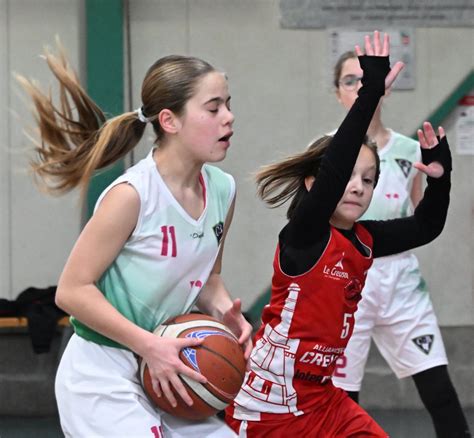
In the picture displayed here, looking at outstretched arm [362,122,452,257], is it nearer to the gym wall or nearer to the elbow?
the elbow

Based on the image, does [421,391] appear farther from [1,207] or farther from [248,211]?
[1,207]

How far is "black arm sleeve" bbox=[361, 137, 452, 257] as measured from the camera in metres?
3.97

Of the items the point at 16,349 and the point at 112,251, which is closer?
the point at 112,251

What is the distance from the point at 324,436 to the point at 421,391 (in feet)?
5.04

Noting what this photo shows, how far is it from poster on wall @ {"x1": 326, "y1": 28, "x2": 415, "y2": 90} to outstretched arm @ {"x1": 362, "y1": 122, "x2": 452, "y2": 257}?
3.43 m

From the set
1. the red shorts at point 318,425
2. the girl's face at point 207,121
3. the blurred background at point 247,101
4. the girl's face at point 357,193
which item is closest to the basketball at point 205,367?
the red shorts at point 318,425

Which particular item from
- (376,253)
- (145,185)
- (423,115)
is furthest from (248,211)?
(145,185)

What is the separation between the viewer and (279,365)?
12.4 ft

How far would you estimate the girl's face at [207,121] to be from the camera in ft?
11.8

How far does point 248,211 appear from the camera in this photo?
24.4 ft

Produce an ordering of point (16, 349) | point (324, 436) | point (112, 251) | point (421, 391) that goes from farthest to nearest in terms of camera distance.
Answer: point (16, 349), point (421, 391), point (324, 436), point (112, 251)

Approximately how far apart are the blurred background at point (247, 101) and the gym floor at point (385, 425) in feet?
0.38

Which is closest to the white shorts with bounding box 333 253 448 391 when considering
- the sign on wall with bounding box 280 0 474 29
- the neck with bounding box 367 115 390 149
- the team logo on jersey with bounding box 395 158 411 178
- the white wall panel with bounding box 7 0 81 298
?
the team logo on jersey with bounding box 395 158 411 178

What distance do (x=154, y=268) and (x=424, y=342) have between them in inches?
81.2
